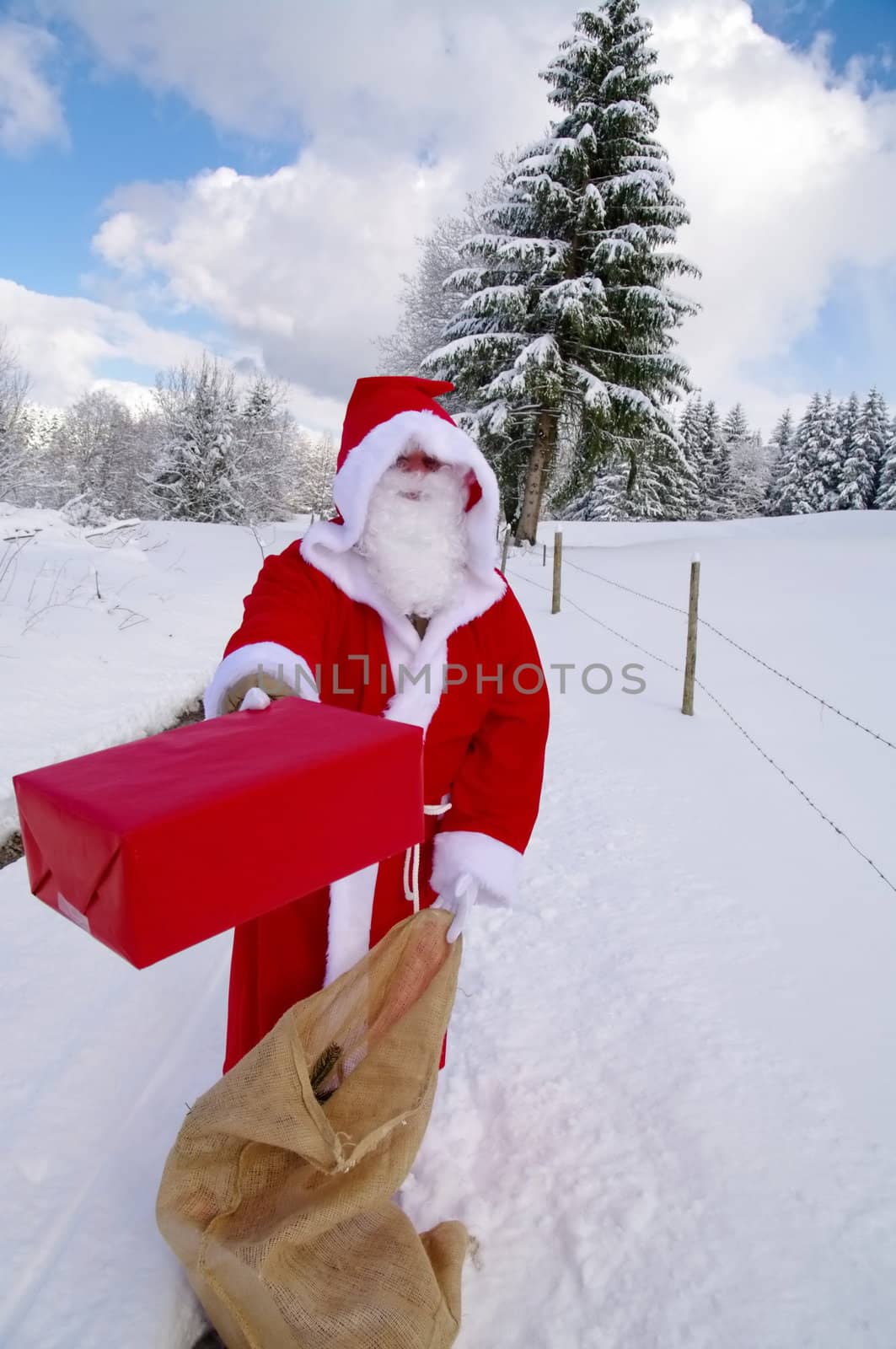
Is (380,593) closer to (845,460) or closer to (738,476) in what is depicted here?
(845,460)

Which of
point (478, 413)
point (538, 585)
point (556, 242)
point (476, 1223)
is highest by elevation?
point (556, 242)

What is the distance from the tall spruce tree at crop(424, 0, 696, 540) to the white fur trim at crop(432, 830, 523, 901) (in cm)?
1439

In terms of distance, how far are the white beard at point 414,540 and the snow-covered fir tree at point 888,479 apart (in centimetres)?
3556

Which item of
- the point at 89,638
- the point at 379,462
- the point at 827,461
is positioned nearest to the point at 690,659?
the point at 379,462

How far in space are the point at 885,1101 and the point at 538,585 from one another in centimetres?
1014

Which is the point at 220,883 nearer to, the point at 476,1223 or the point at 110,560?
the point at 476,1223

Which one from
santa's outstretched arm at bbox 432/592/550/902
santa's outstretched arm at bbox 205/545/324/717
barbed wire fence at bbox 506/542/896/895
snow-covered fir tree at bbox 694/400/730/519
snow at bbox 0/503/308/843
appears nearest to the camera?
santa's outstretched arm at bbox 205/545/324/717

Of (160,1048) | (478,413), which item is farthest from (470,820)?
(478,413)

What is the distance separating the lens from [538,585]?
11.9 m

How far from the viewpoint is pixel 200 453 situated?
79.5ft

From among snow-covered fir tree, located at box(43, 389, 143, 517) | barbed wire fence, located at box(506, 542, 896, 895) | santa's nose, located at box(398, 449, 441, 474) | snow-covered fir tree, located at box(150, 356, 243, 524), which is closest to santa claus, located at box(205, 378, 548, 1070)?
santa's nose, located at box(398, 449, 441, 474)

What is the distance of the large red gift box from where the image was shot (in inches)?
38.3

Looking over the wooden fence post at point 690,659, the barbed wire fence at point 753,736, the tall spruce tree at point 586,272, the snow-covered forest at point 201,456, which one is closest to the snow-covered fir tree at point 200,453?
the snow-covered forest at point 201,456

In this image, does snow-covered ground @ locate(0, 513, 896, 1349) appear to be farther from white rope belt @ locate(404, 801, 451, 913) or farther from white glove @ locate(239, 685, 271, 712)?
white glove @ locate(239, 685, 271, 712)
